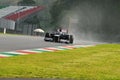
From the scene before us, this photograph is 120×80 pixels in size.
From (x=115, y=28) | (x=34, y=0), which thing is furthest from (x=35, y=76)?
(x=34, y=0)

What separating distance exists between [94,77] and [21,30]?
264 ft

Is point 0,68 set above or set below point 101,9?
below

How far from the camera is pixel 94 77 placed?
9.16 metres

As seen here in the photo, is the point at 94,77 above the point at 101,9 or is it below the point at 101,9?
below

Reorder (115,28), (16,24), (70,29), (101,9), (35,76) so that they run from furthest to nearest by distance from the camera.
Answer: (16,24) → (70,29) → (101,9) → (115,28) → (35,76)

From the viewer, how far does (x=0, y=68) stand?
32.2 feet

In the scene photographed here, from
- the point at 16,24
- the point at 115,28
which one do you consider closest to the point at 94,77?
the point at 115,28

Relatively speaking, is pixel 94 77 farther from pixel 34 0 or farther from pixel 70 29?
pixel 34 0

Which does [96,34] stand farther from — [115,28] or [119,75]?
[119,75]

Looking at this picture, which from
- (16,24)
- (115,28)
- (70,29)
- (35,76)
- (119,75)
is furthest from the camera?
(16,24)

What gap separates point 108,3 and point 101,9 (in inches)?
114

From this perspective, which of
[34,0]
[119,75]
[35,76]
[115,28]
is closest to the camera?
[35,76]

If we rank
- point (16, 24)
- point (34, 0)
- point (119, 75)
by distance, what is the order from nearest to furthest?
point (119, 75) < point (16, 24) < point (34, 0)

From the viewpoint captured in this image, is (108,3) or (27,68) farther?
(108,3)
